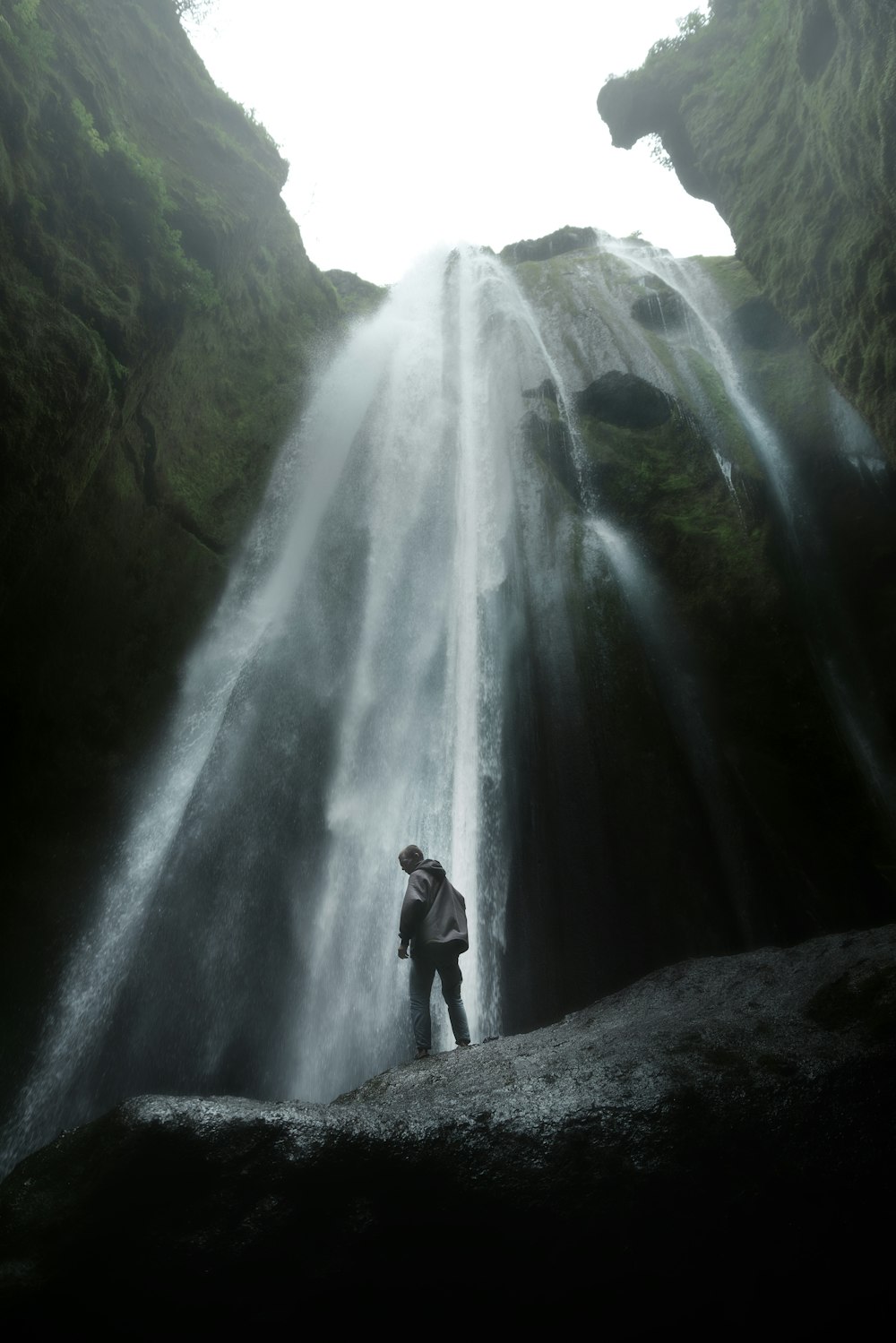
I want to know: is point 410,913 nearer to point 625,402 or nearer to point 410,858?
point 410,858

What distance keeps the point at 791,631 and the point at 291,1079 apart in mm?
7996

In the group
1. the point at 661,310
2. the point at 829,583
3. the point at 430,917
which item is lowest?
the point at 430,917

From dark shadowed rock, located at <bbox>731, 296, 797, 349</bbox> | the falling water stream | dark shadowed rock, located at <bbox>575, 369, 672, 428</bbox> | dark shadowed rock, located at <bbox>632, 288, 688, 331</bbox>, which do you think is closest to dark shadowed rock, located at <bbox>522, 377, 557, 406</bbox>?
the falling water stream

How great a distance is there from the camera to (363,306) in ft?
58.2

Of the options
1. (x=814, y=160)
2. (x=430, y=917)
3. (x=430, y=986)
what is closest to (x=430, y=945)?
(x=430, y=917)

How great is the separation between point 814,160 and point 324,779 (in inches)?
443

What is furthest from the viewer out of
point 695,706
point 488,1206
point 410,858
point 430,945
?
point 695,706

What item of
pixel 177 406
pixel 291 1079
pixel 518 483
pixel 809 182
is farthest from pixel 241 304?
pixel 291 1079

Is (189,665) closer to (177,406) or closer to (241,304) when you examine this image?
(177,406)

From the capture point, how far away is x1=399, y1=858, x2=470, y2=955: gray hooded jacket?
5.26 metres

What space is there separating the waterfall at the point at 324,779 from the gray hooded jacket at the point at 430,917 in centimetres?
269

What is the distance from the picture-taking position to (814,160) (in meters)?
9.89

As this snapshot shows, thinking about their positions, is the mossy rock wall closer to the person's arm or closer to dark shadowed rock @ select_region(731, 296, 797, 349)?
dark shadowed rock @ select_region(731, 296, 797, 349)

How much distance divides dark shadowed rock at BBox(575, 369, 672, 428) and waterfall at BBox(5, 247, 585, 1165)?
4.55 feet
